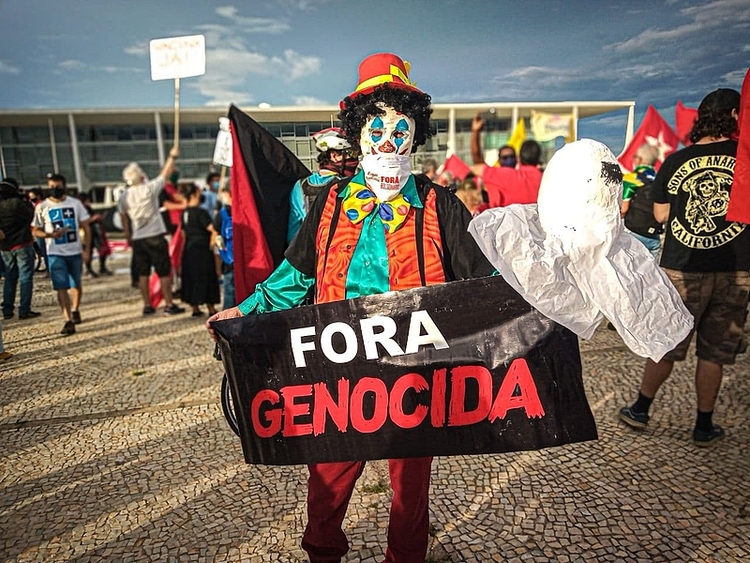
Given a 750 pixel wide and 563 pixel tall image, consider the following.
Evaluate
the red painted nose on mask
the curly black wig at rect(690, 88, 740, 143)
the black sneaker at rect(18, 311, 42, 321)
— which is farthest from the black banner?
the black sneaker at rect(18, 311, 42, 321)

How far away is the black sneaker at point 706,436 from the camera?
126 inches

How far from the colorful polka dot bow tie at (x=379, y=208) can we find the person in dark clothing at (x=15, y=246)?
18.0 ft

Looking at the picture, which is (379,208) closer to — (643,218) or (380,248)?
(380,248)

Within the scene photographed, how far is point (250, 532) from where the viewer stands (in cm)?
249

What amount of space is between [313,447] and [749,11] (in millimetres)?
2711

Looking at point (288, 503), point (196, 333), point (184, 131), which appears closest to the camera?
point (288, 503)

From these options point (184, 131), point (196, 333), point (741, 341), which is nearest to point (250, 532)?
point (741, 341)

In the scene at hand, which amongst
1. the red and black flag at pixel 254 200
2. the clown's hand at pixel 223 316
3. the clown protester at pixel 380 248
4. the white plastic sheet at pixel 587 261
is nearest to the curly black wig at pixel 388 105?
the clown protester at pixel 380 248

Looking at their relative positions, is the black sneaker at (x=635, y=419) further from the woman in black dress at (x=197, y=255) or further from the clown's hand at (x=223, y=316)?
the woman in black dress at (x=197, y=255)

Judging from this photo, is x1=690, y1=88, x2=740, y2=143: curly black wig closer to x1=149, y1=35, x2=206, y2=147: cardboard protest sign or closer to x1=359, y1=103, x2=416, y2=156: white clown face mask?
x1=359, y1=103, x2=416, y2=156: white clown face mask

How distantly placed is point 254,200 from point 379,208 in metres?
1.36

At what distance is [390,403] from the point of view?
74.7 inches

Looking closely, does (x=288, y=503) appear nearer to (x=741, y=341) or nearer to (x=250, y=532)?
(x=250, y=532)

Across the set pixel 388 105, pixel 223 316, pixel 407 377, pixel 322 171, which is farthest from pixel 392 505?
pixel 322 171
